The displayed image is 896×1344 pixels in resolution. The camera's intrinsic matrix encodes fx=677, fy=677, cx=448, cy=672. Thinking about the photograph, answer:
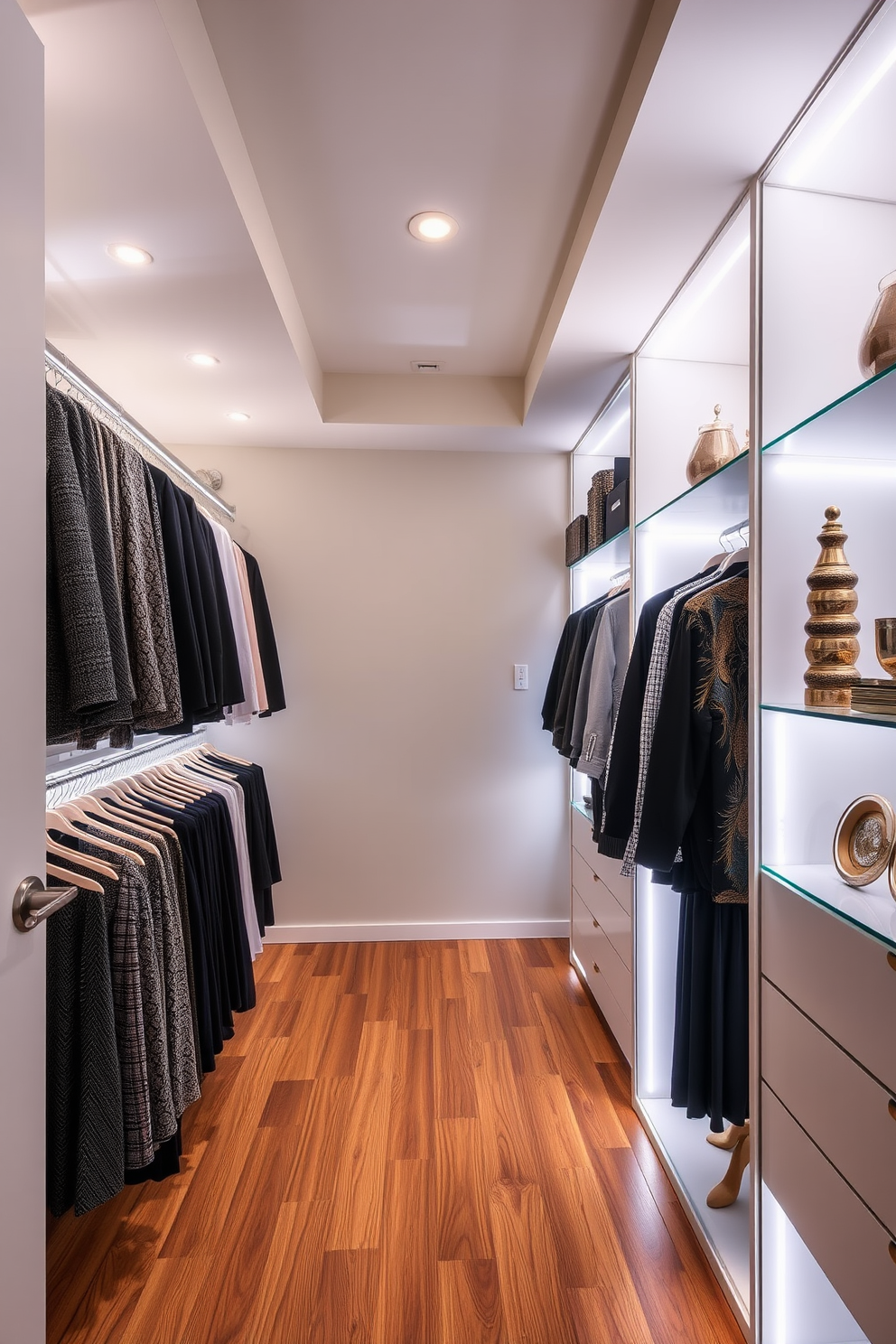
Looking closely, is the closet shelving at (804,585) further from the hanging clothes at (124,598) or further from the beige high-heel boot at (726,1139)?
the hanging clothes at (124,598)

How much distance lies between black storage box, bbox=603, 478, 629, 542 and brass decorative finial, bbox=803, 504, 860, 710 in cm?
99

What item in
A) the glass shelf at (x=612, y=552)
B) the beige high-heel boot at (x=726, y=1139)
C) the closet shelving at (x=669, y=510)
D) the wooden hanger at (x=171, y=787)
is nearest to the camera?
the beige high-heel boot at (x=726, y=1139)

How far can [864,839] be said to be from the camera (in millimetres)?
1128

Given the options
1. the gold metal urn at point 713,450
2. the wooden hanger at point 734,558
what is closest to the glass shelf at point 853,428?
the wooden hanger at point 734,558

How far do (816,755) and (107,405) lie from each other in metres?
1.72

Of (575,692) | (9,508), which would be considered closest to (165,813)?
(9,508)

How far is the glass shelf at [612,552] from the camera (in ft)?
7.53

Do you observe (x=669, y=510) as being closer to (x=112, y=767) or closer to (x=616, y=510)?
(x=616, y=510)

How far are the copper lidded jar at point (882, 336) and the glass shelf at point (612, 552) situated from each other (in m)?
1.08

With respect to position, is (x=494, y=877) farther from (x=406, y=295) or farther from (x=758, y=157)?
(x=758, y=157)

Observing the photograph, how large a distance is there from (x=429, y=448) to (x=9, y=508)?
8.19 feet

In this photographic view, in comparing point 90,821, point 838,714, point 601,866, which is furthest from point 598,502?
point 90,821

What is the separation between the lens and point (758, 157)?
1.29 m

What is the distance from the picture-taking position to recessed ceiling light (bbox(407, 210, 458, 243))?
1.84m
